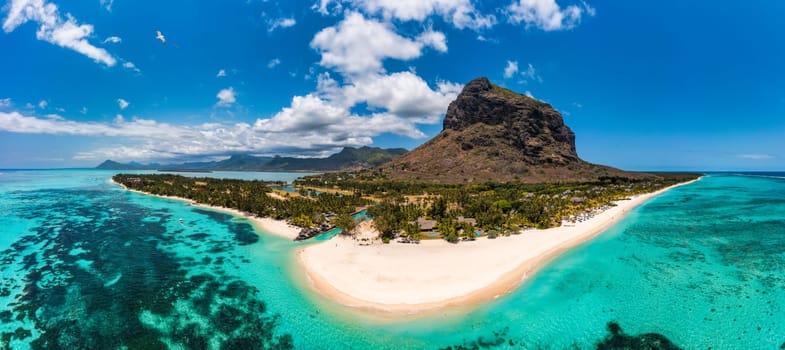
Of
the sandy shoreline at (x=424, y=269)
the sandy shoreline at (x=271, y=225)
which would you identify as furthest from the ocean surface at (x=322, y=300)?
the sandy shoreline at (x=271, y=225)

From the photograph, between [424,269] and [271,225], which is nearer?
[424,269]

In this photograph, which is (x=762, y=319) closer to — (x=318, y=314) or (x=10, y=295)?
(x=318, y=314)

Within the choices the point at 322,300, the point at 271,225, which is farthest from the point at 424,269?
the point at 271,225

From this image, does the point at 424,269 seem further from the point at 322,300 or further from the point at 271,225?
the point at 271,225

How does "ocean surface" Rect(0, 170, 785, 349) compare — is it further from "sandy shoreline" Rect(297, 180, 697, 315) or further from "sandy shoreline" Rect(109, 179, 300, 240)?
"sandy shoreline" Rect(109, 179, 300, 240)

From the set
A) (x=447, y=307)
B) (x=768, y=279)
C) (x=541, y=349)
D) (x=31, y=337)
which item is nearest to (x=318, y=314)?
(x=447, y=307)

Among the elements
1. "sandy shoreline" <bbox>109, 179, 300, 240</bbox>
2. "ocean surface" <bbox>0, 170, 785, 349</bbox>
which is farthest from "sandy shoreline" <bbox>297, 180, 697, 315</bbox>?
"sandy shoreline" <bbox>109, 179, 300, 240</bbox>
